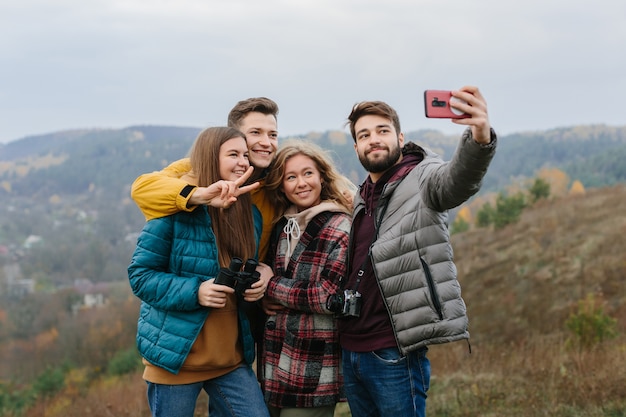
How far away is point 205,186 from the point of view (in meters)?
2.69

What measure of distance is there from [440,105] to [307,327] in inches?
49.1

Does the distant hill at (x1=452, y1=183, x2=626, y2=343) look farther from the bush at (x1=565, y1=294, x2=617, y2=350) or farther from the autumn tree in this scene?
the autumn tree

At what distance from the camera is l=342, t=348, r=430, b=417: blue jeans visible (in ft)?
8.57

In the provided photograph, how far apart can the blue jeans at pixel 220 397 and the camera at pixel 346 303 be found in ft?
1.79

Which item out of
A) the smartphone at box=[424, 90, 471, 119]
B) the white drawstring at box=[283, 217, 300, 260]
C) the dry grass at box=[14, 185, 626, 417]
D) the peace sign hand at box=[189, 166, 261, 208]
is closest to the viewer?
the smartphone at box=[424, 90, 471, 119]

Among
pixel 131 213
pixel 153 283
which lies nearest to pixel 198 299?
pixel 153 283

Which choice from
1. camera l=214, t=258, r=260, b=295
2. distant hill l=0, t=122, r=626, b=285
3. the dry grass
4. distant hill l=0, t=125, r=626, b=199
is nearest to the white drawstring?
camera l=214, t=258, r=260, b=295

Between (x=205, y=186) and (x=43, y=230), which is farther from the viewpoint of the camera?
(x=43, y=230)

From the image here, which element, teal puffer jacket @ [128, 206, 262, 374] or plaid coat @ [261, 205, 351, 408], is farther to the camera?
plaid coat @ [261, 205, 351, 408]

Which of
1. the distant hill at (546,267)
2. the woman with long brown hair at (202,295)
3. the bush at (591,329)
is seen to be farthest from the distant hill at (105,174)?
the woman with long brown hair at (202,295)

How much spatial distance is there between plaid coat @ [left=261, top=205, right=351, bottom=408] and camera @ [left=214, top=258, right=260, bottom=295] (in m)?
0.25

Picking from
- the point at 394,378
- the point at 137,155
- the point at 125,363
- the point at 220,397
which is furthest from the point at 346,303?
the point at 137,155

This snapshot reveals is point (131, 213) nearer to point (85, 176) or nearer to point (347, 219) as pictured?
point (85, 176)

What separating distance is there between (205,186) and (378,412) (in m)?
1.33
